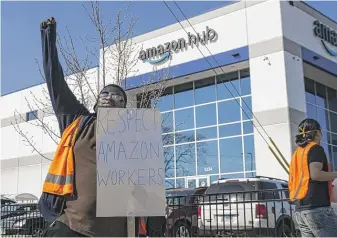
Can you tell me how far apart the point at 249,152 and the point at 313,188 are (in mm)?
18134

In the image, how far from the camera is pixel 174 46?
80.0 feet

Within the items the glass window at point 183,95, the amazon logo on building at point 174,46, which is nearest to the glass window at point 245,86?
the amazon logo on building at point 174,46

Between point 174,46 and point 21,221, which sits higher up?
point 174,46

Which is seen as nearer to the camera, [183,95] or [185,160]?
[185,160]

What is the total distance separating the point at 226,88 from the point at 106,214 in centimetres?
2132

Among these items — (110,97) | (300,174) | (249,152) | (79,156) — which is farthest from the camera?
A: (249,152)

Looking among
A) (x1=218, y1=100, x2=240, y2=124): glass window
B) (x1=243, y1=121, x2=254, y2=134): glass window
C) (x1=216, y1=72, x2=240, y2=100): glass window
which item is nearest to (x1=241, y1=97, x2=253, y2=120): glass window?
(x1=243, y1=121, x2=254, y2=134): glass window

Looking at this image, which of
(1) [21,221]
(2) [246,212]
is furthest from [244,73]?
(1) [21,221]

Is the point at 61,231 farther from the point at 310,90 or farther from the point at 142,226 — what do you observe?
the point at 310,90

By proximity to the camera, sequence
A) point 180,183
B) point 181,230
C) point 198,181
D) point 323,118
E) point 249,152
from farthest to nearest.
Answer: point 323,118 < point 180,183 < point 198,181 < point 249,152 < point 181,230

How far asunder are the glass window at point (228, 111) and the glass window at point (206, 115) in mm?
406

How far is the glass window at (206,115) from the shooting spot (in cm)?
2453

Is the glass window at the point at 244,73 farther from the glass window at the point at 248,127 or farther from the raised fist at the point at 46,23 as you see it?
the raised fist at the point at 46,23

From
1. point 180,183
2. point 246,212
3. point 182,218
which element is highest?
point 180,183
